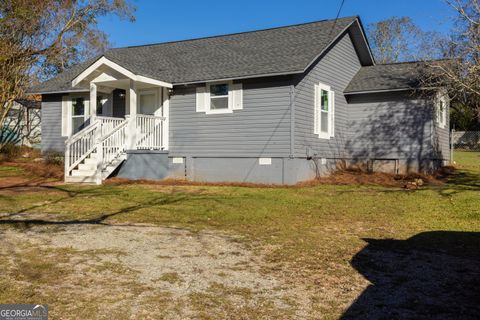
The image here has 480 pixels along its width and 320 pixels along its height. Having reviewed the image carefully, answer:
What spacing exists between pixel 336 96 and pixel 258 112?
3970mm

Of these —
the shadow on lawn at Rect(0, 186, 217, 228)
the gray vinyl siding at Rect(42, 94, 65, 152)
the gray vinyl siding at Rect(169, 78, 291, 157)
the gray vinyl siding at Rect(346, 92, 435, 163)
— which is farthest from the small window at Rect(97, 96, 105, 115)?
the gray vinyl siding at Rect(346, 92, 435, 163)

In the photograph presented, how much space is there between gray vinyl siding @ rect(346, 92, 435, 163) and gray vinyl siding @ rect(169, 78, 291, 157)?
15.3ft

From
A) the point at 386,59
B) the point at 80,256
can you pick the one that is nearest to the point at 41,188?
the point at 80,256

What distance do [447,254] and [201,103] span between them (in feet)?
36.2

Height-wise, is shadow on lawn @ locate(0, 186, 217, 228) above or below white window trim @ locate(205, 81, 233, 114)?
below

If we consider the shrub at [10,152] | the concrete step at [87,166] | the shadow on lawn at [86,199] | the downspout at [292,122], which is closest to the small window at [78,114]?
the concrete step at [87,166]

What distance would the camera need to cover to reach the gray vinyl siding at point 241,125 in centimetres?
1462

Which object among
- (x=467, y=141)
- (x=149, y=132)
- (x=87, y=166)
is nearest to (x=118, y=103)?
(x=149, y=132)

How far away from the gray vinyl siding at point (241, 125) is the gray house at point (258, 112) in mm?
36

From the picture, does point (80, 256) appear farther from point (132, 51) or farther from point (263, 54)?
point (132, 51)

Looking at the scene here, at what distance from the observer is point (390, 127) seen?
1712 cm

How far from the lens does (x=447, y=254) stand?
6445mm

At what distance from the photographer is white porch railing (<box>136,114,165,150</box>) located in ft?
52.2
